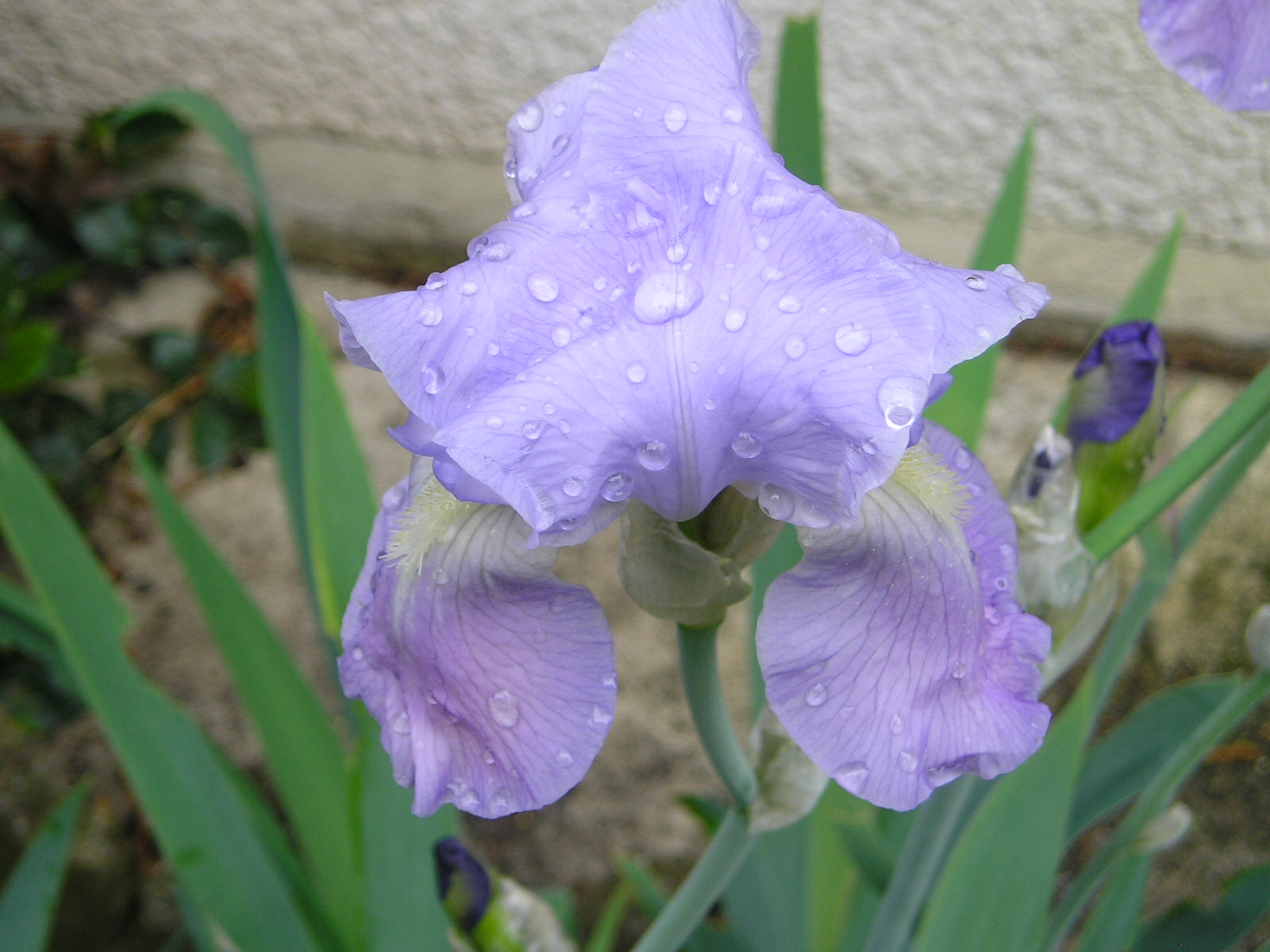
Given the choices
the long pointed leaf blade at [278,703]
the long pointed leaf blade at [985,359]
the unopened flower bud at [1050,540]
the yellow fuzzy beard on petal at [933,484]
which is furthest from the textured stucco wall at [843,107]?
the yellow fuzzy beard on petal at [933,484]

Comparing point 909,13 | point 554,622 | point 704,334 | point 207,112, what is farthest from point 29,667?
point 909,13

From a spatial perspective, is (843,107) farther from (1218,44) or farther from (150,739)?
(150,739)

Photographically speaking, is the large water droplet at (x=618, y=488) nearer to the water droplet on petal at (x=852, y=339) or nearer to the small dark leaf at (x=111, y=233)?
the water droplet on petal at (x=852, y=339)

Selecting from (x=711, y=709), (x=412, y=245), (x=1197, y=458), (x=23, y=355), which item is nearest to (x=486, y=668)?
(x=711, y=709)

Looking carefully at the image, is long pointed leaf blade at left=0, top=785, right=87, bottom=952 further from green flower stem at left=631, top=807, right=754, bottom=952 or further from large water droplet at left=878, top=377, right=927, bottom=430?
large water droplet at left=878, top=377, right=927, bottom=430

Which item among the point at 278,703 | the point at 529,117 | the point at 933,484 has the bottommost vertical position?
the point at 278,703

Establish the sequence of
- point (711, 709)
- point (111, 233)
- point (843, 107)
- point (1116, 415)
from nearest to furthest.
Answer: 1. point (711, 709)
2. point (1116, 415)
3. point (111, 233)
4. point (843, 107)

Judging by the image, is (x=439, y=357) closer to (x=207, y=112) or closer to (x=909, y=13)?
(x=207, y=112)
